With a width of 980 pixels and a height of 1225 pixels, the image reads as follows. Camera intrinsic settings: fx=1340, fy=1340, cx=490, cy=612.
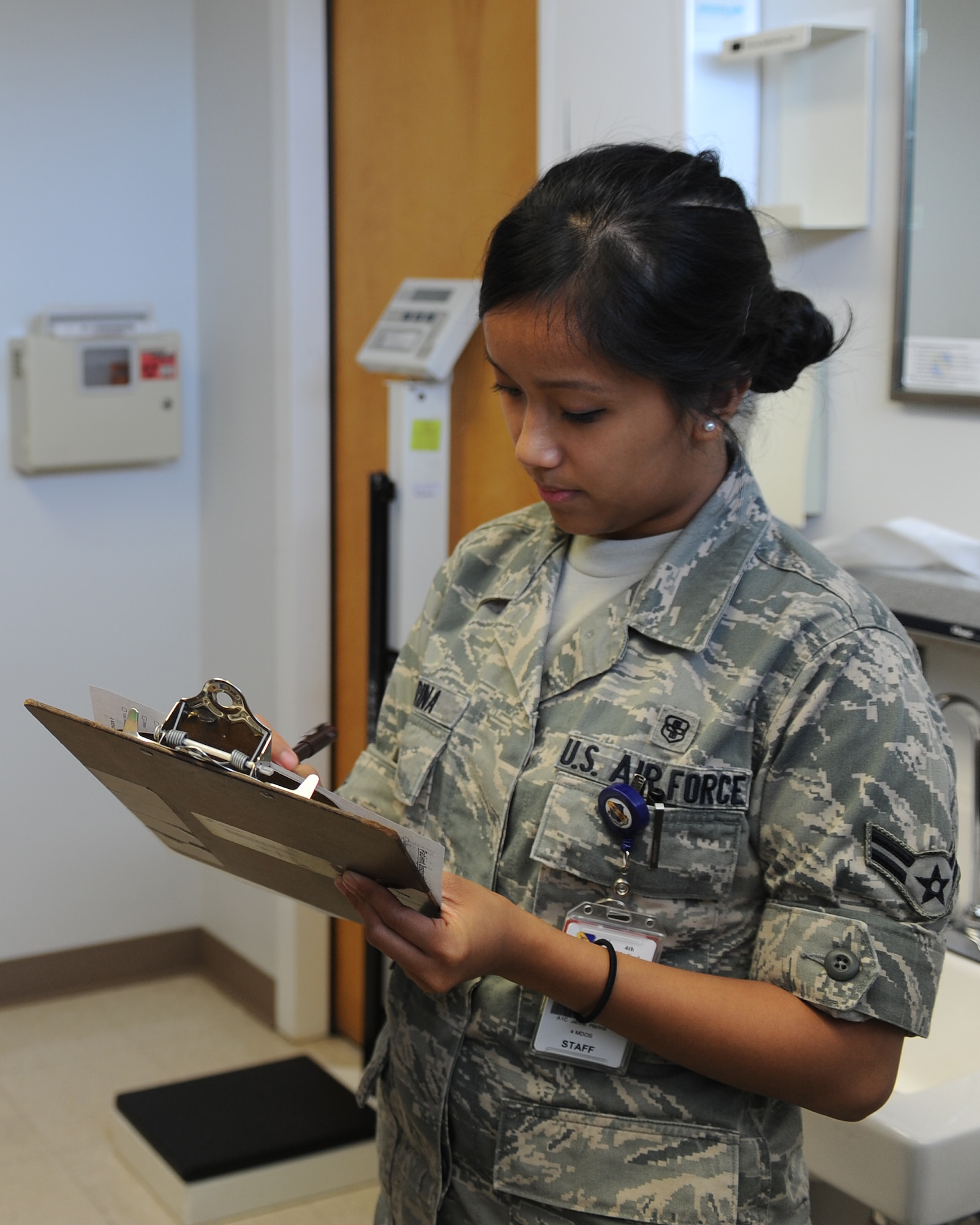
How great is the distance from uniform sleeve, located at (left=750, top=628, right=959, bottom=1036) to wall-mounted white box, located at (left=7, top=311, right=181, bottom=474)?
2433 mm

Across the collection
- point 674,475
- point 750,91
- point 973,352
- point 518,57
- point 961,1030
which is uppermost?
point 518,57

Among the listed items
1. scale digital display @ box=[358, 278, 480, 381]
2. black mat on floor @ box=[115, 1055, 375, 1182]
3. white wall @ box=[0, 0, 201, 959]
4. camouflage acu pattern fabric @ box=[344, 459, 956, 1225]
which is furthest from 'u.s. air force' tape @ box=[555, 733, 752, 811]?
white wall @ box=[0, 0, 201, 959]

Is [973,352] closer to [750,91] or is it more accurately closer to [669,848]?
[750,91]

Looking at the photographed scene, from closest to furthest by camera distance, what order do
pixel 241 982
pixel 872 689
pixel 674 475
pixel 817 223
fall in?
pixel 872 689
pixel 674 475
pixel 817 223
pixel 241 982

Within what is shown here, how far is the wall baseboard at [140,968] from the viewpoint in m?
3.29

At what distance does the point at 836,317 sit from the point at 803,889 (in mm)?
1122

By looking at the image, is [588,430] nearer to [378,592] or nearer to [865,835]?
[865,835]

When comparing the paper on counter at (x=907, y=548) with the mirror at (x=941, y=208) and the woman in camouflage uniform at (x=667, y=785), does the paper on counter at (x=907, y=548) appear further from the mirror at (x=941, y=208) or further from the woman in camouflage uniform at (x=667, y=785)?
the woman in camouflage uniform at (x=667, y=785)

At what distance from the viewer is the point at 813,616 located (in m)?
1.08

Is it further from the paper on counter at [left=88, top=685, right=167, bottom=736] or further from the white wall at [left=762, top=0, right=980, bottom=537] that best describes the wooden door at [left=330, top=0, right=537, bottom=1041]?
the paper on counter at [left=88, top=685, right=167, bottom=736]

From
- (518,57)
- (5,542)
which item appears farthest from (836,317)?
(5,542)

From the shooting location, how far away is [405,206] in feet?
9.09

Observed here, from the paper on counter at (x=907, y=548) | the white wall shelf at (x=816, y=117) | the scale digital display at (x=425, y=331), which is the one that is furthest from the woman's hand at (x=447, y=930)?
the scale digital display at (x=425, y=331)

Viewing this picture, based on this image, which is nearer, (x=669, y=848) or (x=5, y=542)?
(x=669, y=848)
